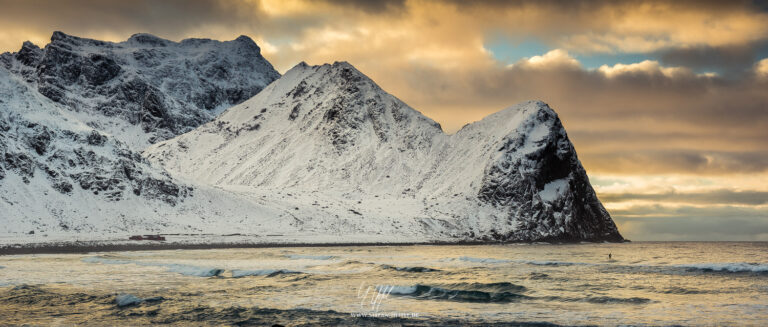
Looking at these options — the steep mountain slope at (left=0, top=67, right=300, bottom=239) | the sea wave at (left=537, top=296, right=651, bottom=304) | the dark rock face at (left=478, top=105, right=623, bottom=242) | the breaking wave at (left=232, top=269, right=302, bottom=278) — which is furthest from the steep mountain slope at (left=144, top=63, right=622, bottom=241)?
the sea wave at (left=537, top=296, right=651, bottom=304)

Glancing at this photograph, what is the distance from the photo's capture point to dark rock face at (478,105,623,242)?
163625mm

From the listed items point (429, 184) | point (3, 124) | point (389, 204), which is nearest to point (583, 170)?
point (429, 184)

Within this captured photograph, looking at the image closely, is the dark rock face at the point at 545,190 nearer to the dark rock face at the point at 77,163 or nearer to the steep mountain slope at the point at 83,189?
the steep mountain slope at the point at 83,189

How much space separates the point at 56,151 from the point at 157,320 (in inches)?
4419

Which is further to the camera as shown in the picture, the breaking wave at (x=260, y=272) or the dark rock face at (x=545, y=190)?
the dark rock face at (x=545, y=190)

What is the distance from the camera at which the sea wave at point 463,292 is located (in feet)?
123

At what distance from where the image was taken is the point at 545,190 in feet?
568

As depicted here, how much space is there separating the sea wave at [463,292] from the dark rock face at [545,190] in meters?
115

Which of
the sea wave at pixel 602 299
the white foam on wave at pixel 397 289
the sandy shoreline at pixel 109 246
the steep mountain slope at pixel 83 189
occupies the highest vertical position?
the steep mountain slope at pixel 83 189

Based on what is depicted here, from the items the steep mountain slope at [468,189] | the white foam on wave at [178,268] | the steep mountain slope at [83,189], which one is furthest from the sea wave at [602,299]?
the steep mountain slope at [468,189]

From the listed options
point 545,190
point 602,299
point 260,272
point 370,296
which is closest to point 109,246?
point 260,272

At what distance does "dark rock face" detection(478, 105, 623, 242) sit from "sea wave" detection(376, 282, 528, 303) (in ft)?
376

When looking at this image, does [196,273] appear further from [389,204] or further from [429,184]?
[429,184]

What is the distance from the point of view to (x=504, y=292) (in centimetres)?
3912
